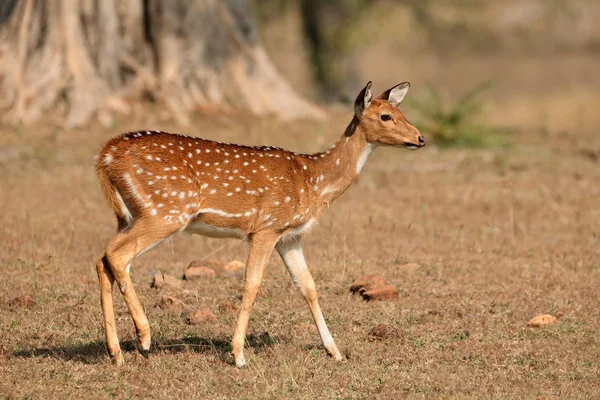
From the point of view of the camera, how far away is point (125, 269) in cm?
689

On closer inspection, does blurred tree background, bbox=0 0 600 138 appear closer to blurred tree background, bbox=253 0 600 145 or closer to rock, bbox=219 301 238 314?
blurred tree background, bbox=253 0 600 145

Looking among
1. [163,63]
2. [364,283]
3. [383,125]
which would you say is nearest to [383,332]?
[364,283]

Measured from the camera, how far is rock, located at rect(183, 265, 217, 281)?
9.32m

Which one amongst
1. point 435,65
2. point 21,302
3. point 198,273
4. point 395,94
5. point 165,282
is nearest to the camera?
point 395,94

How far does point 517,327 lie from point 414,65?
47.6 meters

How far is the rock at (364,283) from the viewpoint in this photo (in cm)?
899

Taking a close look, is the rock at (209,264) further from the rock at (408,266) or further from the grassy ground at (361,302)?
the rock at (408,266)

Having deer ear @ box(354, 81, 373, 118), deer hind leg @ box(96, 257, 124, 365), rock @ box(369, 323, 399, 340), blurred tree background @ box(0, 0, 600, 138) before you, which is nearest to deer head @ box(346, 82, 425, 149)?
deer ear @ box(354, 81, 373, 118)

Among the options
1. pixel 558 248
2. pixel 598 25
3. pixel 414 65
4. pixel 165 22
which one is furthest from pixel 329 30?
pixel 598 25

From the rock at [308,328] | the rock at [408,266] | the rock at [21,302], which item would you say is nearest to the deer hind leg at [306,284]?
the rock at [308,328]

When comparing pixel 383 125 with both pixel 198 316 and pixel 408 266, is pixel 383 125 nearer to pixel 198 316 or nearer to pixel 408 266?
pixel 198 316

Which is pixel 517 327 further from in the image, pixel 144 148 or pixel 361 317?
pixel 144 148

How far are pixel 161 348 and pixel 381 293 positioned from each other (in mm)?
2271

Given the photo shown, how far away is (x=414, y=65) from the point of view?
54875 mm
